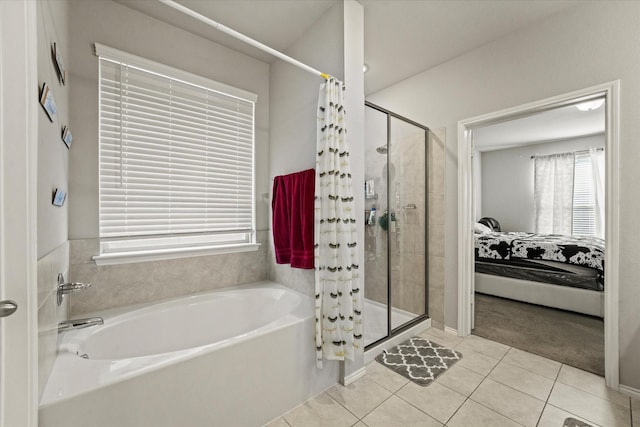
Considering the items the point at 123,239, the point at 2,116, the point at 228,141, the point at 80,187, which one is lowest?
the point at 123,239

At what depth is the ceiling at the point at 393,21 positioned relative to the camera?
191cm

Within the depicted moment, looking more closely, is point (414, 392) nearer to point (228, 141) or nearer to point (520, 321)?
point (520, 321)

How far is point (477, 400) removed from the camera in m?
1.64

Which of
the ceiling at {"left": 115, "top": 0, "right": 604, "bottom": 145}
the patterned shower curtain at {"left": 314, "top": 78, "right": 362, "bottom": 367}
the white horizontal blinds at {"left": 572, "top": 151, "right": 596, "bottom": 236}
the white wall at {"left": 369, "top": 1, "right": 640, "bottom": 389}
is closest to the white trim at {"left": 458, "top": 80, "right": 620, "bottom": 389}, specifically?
the white wall at {"left": 369, "top": 1, "right": 640, "bottom": 389}

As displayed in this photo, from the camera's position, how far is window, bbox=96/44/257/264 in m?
1.83

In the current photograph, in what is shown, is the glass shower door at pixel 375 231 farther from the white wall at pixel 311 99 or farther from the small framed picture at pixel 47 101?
the small framed picture at pixel 47 101

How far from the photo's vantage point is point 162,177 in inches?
79.2

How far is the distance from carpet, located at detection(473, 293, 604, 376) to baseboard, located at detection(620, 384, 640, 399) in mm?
205

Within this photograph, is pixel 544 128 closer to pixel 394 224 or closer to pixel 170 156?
pixel 394 224

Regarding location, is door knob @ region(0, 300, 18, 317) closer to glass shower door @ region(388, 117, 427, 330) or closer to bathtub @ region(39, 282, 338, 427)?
bathtub @ region(39, 282, 338, 427)

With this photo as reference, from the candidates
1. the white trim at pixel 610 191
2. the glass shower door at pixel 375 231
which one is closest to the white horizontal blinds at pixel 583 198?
the white trim at pixel 610 191

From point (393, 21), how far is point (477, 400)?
2.74 m

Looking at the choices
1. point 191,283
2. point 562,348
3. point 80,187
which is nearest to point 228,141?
point 80,187

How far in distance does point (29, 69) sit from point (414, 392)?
2390 mm
